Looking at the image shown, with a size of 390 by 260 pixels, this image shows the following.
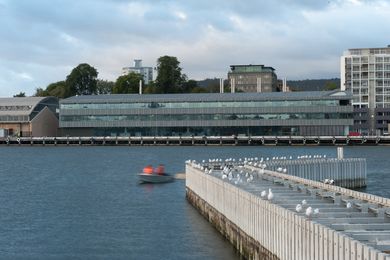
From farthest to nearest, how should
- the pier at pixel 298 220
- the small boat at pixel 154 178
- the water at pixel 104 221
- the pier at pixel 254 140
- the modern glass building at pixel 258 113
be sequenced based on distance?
the modern glass building at pixel 258 113, the pier at pixel 254 140, the small boat at pixel 154 178, the water at pixel 104 221, the pier at pixel 298 220

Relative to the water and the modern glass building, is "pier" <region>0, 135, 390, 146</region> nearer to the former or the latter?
the modern glass building

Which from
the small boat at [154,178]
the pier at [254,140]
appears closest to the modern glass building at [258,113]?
the pier at [254,140]

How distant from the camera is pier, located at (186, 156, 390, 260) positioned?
22.1 meters

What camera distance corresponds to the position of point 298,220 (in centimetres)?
2523

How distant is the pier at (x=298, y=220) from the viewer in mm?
22062

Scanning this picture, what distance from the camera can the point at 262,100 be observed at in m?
192

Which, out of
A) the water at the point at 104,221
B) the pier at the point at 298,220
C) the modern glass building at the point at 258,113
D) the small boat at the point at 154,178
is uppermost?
the modern glass building at the point at 258,113

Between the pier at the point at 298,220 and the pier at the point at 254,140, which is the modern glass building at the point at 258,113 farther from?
the pier at the point at 298,220

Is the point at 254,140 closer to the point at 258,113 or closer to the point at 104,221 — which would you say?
the point at 258,113

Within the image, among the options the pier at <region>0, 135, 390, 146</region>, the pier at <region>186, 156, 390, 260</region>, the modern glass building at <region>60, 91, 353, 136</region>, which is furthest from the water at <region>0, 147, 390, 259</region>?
the modern glass building at <region>60, 91, 353, 136</region>

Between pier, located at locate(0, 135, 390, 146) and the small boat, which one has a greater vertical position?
pier, located at locate(0, 135, 390, 146)

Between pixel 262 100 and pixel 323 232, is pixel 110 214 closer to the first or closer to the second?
pixel 323 232

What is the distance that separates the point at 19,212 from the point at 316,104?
139m

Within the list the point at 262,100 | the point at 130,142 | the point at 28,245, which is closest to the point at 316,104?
the point at 262,100
